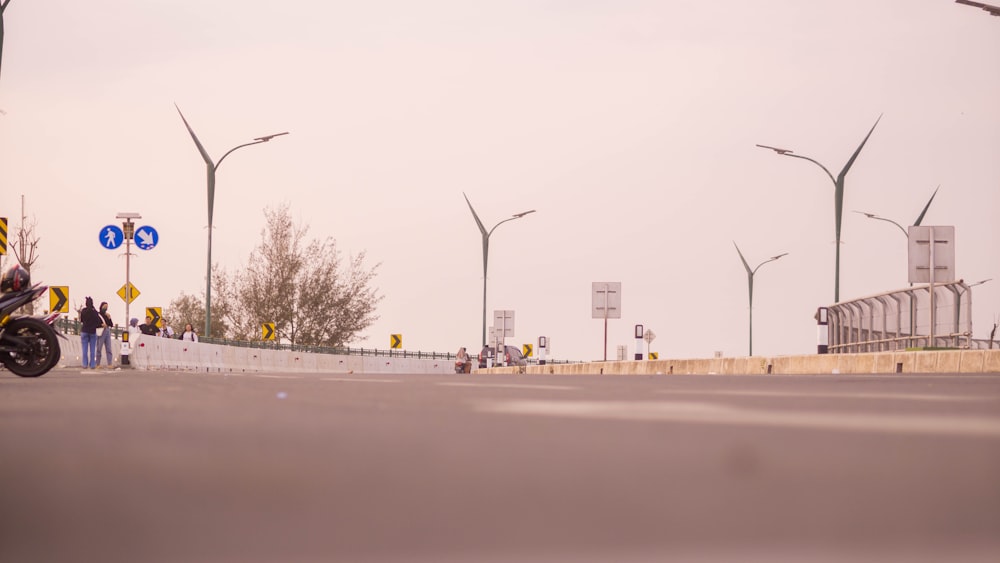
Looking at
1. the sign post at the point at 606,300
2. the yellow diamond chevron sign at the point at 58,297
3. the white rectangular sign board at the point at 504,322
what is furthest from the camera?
the white rectangular sign board at the point at 504,322

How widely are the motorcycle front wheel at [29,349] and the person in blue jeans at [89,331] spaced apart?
1209cm

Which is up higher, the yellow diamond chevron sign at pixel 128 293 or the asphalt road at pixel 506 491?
the yellow diamond chevron sign at pixel 128 293

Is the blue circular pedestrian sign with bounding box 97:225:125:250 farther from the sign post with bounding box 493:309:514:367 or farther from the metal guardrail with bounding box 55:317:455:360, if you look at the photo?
the sign post with bounding box 493:309:514:367

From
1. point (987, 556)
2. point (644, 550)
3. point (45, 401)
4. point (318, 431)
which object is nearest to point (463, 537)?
point (644, 550)

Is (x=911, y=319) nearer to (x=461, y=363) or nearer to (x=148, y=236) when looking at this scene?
(x=148, y=236)

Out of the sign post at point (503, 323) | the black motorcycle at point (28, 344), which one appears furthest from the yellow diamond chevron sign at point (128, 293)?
the sign post at point (503, 323)

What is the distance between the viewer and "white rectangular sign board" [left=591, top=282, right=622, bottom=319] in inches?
2077

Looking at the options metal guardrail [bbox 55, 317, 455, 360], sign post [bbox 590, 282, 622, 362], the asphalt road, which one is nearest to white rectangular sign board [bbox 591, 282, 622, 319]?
sign post [bbox 590, 282, 622, 362]

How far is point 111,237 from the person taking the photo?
4284 centimetres

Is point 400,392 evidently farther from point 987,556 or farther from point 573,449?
point 987,556

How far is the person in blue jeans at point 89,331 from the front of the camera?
107 feet

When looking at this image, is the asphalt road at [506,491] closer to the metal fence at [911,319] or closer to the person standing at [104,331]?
the metal fence at [911,319]

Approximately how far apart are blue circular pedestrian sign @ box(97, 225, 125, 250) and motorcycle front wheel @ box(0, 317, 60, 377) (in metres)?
22.7

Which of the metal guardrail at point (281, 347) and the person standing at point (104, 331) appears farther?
the metal guardrail at point (281, 347)
